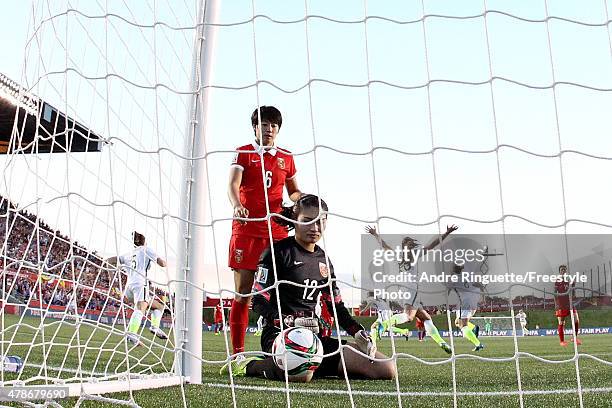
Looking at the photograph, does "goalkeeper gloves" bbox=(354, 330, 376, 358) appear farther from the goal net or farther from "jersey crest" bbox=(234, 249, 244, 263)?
"jersey crest" bbox=(234, 249, 244, 263)

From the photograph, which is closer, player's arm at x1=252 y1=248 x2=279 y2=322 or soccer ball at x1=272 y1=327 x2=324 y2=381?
soccer ball at x1=272 y1=327 x2=324 y2=381

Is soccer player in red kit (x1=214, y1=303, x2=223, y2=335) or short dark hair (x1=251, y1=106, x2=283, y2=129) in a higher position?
short dark hair (x1=251, y1=106, x2=283, y2=129)

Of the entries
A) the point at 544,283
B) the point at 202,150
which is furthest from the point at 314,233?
the point at 544,283

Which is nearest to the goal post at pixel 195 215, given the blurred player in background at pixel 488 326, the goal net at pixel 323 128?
the goal net at pixel 323 128

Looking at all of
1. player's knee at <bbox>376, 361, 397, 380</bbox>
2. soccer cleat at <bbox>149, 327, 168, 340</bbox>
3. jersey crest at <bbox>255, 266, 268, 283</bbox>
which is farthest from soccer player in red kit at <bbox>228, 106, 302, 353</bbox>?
soccer cleat at <bbox>149, 327, 168, 340</bbox>

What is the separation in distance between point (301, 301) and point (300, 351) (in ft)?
1.42

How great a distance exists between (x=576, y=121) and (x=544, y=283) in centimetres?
1215

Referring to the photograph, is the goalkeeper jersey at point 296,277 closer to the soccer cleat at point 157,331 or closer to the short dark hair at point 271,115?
the short dark hair at point 271,115

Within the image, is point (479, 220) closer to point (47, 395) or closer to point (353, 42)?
point (353, 42)

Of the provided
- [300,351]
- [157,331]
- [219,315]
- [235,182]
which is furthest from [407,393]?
[219,315]

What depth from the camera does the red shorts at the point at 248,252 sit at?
3.26 m

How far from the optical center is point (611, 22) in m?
2.20

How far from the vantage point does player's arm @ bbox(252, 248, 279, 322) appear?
306cm

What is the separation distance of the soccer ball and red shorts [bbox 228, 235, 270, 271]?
20.0 inches
